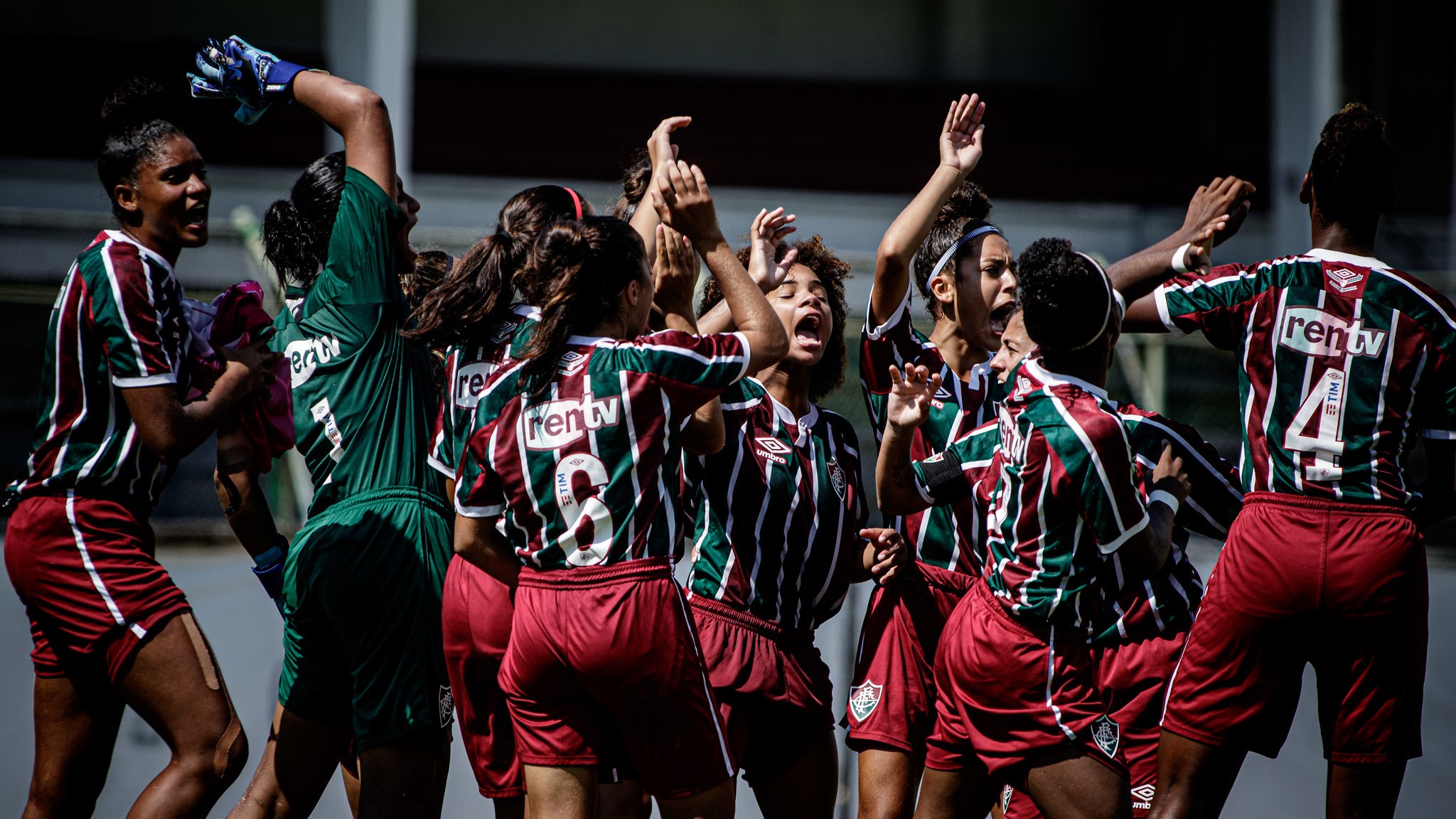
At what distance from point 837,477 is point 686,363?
1.05m

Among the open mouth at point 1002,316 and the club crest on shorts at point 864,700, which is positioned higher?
the open mouth at point 1002,316

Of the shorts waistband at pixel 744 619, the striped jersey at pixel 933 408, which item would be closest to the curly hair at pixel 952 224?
the striped jersey at pixel 933 408

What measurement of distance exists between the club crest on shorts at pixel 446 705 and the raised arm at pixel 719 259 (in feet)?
3.97

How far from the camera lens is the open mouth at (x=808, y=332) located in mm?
3895

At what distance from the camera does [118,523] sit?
342cm

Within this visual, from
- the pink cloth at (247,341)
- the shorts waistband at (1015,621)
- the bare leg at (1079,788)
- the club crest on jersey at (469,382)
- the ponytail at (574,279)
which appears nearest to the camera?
the ponytail at (574,279)

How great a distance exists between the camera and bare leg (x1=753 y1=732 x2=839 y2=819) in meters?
3.58

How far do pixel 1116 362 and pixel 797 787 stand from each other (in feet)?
21.3

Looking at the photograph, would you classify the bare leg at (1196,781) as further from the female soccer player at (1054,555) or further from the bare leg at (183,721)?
the bare leg at (183,721)

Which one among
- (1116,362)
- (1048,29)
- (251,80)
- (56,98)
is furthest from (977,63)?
(251,80)

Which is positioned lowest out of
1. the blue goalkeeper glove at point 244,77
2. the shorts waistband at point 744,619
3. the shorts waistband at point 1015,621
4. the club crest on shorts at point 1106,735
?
the club crest on shorts at point 1106,735

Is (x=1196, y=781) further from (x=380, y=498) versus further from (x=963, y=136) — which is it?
(x=380, y=498)

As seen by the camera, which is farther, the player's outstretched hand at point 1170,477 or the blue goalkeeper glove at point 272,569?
the blue goalkeeper glove at point 272,569

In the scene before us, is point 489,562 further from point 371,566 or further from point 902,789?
point 902,789
